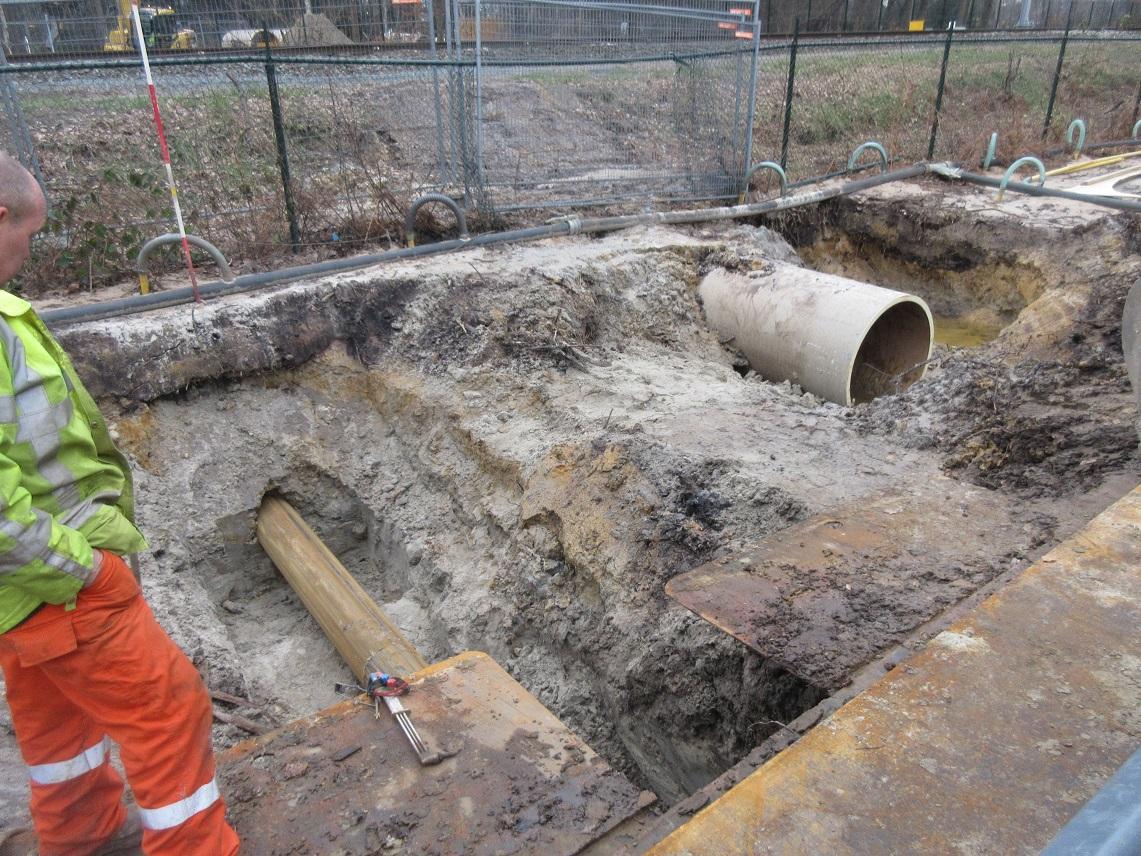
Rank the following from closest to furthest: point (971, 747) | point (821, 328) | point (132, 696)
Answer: point (971, 747) → point (132, 696) → point (821, 328)

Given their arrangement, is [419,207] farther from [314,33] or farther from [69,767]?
[69,767]

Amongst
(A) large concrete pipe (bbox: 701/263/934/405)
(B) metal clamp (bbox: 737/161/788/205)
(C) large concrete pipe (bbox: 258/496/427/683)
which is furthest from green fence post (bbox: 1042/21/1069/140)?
(C) large concrete pipe (bbox: 258/496/427/683)

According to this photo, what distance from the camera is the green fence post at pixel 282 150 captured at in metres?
5.78

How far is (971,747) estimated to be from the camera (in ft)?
5.90

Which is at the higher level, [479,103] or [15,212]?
[479,103]

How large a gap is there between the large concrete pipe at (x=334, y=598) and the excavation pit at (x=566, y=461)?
0.27 meters

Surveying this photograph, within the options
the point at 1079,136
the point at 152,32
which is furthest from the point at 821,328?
the point at 1079,136

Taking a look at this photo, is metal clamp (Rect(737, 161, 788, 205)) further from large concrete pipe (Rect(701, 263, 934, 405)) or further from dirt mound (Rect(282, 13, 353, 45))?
dirt mound (Rect(282, 13, 353, 45))

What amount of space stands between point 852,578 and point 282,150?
5.41 meters

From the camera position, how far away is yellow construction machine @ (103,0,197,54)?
7.04 m

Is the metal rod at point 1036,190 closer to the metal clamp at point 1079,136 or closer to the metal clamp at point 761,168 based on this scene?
the metal clamp at point 761,168

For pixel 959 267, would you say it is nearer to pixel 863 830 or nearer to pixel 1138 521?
pixel 1138 521

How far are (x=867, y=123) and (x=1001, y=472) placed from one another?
1036 cm

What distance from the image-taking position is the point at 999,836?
1582 millimetres
